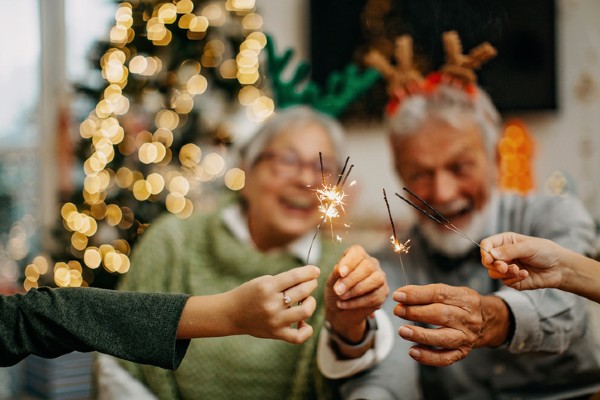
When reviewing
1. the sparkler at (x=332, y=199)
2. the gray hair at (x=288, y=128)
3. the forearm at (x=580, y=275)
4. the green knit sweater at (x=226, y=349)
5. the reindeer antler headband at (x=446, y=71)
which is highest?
the reindeer antler headband at (x=446, y=71)

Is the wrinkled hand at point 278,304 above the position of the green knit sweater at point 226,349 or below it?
above

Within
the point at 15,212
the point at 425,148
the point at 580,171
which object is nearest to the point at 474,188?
the point at 425,148

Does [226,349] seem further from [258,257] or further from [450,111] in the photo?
[450,111]

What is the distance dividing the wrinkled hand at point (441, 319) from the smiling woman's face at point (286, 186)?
47 centimetres

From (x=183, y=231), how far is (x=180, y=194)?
0.89 meters

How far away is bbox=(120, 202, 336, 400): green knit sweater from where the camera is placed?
1114 mm

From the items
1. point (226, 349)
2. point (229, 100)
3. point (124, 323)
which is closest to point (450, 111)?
point (226, 349)

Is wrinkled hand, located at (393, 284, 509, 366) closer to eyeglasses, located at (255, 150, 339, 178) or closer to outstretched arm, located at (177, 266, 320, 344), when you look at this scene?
outstretched arm, located at (177, 266, 320, 344)

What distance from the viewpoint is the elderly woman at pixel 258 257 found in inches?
43.8

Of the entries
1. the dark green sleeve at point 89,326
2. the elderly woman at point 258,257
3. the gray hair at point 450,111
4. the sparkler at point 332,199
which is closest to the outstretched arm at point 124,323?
the dark green sleeve at point 89,326

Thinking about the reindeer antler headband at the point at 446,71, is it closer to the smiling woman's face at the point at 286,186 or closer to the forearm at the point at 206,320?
the smiling woman's face at the point at 286,186

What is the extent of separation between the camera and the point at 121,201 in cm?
224

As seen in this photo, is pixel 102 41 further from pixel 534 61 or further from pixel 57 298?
pixel 57 298

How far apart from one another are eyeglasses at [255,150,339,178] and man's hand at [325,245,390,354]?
1.00 ft
